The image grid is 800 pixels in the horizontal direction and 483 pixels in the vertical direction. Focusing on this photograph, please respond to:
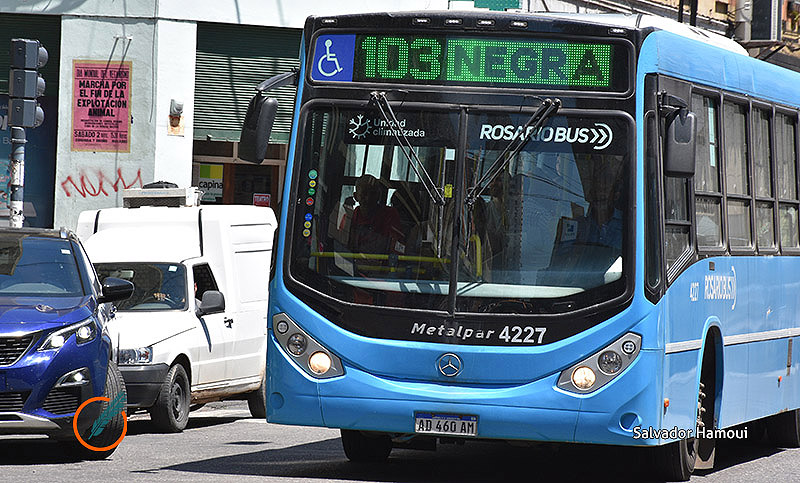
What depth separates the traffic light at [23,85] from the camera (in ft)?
50.7

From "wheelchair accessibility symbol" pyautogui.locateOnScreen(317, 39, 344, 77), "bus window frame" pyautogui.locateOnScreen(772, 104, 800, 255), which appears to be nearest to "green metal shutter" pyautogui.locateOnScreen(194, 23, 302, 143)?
"bus window frame" pyautogui.locateOnScreen(772, 104, 800, 255)

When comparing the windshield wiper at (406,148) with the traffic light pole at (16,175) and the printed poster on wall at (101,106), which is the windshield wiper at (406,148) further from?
Result: the printed poster on wall at (101,106)

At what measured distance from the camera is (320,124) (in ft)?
30.3

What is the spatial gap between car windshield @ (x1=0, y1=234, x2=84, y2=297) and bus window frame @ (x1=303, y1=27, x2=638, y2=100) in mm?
2777

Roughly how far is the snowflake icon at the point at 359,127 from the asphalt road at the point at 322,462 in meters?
2.23

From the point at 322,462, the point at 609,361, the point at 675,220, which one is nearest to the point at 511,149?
the point at 675,220

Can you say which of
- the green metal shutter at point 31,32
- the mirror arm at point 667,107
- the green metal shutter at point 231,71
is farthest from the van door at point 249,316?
the green metal shutter at point 31,32

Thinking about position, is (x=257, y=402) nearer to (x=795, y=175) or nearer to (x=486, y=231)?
(x=795, y=175)

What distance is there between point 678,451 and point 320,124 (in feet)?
10.6

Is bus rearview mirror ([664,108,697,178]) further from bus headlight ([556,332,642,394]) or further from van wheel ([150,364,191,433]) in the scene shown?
van wheel ([150,364,191,433])

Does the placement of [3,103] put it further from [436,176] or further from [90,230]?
[436,176]

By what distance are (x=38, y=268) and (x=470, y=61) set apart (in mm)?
3879

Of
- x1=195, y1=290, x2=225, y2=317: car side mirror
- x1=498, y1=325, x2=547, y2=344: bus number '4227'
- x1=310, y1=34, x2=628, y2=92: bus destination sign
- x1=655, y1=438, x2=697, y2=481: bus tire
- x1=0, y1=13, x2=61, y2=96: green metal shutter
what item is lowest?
x1=655, y1=438, x2=697, y2=481: bus tire

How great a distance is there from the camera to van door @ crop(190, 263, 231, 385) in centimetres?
1455
